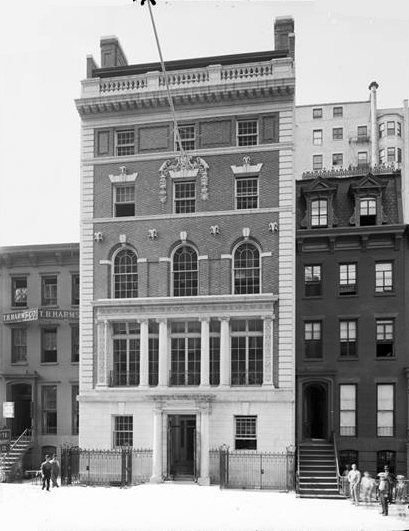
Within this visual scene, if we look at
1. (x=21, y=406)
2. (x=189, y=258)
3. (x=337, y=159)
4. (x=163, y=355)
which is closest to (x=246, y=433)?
(x=163, y=355)

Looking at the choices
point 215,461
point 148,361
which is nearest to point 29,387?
point 148,361

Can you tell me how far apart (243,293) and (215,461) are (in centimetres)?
569

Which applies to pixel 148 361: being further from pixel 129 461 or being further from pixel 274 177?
pixel 274 177

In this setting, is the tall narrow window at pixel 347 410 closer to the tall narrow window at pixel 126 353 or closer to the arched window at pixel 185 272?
the arched window at pixel 185 272

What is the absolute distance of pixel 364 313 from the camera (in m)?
26.8

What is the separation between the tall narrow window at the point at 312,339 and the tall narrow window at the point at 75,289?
8.82 m

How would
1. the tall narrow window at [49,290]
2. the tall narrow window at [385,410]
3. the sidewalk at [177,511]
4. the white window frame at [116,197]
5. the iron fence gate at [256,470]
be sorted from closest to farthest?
the sidewalk at [177,511] → the iron fence gate at [256,470] → the tall narrow window at [385,410] → the white window frame at [116,197] → the tall narrow window at [49,290]

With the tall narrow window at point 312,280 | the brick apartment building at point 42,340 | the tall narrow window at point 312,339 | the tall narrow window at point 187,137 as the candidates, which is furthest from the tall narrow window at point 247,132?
the brick apartment building at point 42,340

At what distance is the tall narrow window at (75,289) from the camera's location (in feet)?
97.7

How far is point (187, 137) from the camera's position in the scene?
27.4 metres

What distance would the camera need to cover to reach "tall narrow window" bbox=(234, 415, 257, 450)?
2616 cm

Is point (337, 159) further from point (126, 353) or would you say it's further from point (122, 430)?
point (122, 430)

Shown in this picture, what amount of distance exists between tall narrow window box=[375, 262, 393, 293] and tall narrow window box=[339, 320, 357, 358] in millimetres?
1488

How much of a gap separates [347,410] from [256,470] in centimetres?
378
